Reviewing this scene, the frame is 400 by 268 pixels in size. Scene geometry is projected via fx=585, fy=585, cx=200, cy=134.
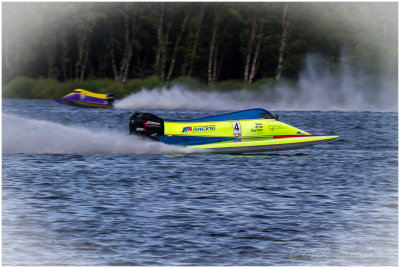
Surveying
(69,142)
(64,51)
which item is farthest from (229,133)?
(64,51)

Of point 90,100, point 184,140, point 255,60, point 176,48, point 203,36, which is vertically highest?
point 203,36

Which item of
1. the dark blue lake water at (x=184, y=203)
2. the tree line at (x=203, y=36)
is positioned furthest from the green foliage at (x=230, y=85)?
the dark blue lake water at (x=184, y=203)

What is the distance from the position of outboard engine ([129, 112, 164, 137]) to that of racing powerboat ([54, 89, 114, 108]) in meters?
18.0

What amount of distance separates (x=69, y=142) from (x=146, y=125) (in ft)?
7.19

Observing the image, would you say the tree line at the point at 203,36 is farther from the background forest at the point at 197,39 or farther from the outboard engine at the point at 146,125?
the outboard engine at the point at 146,125

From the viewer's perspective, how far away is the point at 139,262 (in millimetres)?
6301

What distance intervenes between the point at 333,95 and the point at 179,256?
33.1 meters

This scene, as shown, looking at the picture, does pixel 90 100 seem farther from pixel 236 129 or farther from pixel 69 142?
pixel 236 129

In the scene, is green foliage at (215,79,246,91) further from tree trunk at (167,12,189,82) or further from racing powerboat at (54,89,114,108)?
racing powerboat at (54,89,114,108)

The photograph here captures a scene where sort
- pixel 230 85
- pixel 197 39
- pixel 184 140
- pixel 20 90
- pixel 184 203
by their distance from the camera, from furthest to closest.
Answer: pixel 20 90, pixel 197 39, pixel 230 85, pixel 184 140, pixel 184 203

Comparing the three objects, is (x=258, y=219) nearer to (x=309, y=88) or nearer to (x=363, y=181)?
(x=363, y=181)

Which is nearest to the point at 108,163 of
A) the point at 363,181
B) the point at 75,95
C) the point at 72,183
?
the point at 72,183

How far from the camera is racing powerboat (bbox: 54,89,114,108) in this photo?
31.2 metres

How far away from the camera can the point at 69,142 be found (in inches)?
563
